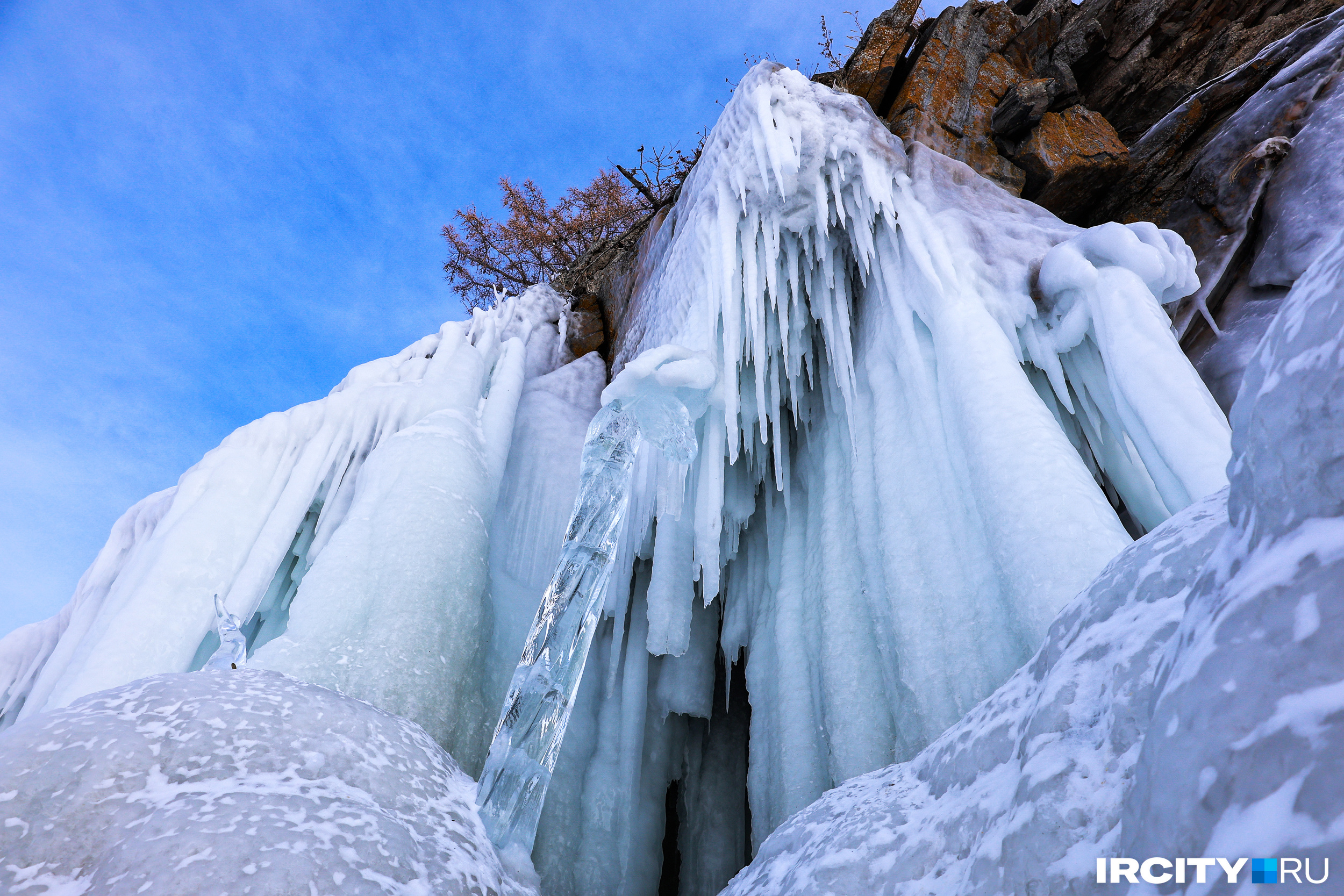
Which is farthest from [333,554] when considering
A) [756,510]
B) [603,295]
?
[603,295]

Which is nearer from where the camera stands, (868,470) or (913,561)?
(913,561)

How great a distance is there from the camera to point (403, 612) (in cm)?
337

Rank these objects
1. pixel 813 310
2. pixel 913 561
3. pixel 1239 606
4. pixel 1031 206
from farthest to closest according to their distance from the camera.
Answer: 1. pixel 813 310
2. pixel 1031 206
3. pixel 913 561
4. pixel 1239 606

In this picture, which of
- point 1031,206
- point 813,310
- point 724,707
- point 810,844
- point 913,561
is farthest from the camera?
point 724,707

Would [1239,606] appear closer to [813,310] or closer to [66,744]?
[66,744]

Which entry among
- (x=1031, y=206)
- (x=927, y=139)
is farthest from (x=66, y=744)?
(x=927, y=139)

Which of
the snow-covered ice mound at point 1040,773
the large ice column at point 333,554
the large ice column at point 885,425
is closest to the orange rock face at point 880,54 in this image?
the large ice column at point 885,425

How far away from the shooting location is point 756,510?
485 centimetres

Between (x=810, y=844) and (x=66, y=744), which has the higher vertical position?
(x=66, y=744)

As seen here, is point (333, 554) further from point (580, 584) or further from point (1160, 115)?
point (1160, 115)

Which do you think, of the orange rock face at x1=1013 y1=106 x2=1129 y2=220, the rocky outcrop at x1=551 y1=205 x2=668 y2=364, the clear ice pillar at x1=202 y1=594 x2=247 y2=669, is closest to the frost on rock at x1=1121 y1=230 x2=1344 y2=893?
the clear ice pillar at x1=202 y1=594 x2=247 y2=669

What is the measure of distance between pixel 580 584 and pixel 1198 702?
245cm

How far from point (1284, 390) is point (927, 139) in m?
4.66

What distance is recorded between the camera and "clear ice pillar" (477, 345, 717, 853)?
235cm
